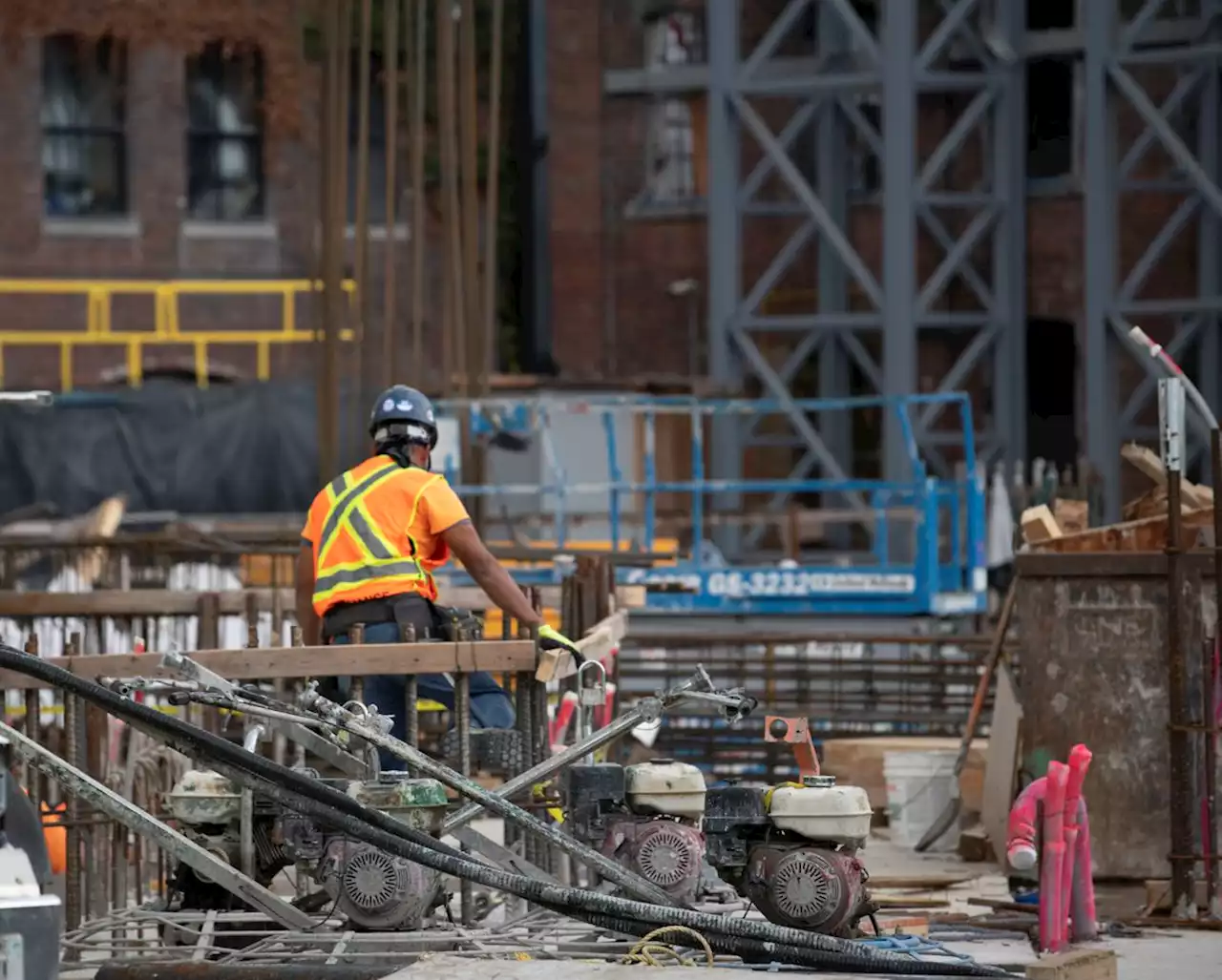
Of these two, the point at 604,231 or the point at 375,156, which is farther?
the point at 375,156

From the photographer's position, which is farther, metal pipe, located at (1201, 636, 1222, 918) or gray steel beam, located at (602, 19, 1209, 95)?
gray steel beam, located at (602, 19, 1209, 95)

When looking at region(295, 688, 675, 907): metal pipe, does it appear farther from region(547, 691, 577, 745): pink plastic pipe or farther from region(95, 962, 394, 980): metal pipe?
region(547, 691, 577, 745): pink plastic pipe

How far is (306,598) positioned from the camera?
1066 cm

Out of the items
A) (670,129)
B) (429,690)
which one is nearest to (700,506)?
(670,129)

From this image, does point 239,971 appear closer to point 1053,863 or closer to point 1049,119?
point 1053,863

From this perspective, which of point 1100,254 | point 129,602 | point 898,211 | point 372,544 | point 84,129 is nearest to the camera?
point 372,544

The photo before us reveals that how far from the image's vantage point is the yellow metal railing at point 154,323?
35.2 metres

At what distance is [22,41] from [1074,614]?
2681cm

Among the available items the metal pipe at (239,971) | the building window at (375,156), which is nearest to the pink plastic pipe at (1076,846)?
the metal pipe at (239,971)

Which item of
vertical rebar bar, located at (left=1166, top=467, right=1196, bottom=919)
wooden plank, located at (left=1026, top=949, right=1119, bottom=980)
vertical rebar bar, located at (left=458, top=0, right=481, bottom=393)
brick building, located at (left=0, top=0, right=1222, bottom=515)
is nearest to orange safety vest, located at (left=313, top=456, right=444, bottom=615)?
wooden plank, located at (left=1026, top=949, right=1119, bottom=980)

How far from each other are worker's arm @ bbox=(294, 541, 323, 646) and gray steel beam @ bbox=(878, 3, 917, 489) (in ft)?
63.2

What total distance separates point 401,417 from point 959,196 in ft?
71.0

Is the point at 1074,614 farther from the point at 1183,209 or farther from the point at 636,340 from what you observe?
the point at 636,340

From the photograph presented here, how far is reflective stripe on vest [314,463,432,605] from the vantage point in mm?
10148
